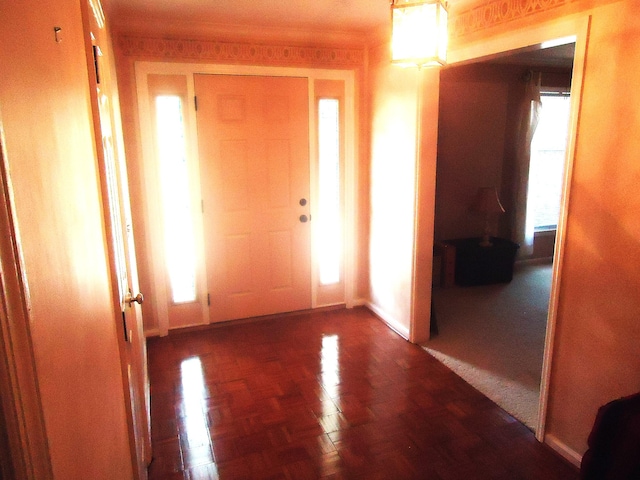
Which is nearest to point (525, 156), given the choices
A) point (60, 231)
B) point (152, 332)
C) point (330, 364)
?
point (330, 364)

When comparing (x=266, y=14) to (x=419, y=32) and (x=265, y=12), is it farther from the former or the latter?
(x=419, y=32)

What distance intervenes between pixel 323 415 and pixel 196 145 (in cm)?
225

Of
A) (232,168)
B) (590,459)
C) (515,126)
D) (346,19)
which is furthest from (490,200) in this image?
(590,459)

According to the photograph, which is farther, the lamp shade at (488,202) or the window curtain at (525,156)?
the window curtain at (525,156)

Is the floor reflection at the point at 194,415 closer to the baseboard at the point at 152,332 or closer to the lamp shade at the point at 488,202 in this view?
the baseboard at the point at 152,332

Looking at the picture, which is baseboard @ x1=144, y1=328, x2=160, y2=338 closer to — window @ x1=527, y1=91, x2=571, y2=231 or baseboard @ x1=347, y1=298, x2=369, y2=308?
baseboard @ x1=347, y1=298, x2=369, y2=308

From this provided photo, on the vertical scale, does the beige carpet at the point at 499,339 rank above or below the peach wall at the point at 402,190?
below

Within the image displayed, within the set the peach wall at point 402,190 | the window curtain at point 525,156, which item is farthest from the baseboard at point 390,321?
the window curtain at point 525,156

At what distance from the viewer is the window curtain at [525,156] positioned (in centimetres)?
504

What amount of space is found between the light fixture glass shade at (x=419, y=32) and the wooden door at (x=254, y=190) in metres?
2.15

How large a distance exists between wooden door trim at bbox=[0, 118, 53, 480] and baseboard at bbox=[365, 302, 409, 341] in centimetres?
325

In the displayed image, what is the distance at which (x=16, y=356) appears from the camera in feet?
1.54

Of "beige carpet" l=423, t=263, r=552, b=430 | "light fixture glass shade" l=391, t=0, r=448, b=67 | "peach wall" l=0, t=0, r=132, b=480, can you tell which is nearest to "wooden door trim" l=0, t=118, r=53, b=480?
"peach wall" l=0, t=0, r=132, b=480

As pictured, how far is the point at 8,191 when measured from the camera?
1.55 feet
